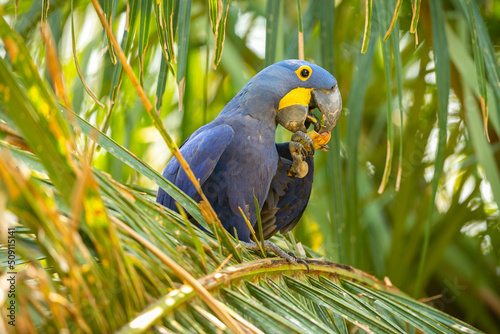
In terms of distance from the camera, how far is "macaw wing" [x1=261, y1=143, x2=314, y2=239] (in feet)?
5.22

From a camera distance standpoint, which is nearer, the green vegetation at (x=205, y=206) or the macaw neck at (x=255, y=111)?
the green vegetation at (x=205, y=206)

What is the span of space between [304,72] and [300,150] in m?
0.24

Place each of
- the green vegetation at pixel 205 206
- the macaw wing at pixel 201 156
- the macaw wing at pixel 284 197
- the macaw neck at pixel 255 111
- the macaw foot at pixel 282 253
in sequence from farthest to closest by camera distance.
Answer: the macaw wing at pixel 284 197, the macaw neck at pixel 255 111, the macaw wing at pixel 201 156, the macaw foot at pixel 282 253, the green vegetation at pixel 205 206

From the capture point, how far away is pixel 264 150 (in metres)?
1.46

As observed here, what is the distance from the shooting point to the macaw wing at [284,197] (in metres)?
1.59

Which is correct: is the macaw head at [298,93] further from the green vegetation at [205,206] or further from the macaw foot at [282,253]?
the macaw foot at [282,253]

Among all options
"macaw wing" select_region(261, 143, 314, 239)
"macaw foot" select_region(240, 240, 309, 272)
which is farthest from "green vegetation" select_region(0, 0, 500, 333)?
"macaw wing" select_region(261, 143, 314, 239)

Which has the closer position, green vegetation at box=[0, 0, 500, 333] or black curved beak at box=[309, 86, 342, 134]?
green vegetation at box=[0, 0, 500, 333]

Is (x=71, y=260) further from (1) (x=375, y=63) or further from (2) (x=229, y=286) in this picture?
(1) (x=375, y=63)

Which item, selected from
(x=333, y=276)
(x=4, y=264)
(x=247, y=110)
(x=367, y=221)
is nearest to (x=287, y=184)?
(x=247, y=110)

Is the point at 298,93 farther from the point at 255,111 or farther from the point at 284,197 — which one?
the point at 284,197

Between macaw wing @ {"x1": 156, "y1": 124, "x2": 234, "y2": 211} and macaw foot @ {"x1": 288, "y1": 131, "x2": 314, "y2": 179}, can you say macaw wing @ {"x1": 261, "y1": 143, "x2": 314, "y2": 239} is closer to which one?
macaw foot @ {"x1": 288, "y1": 131, "x2": 314, "y2": 179}

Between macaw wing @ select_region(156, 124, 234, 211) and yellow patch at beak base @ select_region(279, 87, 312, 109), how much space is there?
0.66ft

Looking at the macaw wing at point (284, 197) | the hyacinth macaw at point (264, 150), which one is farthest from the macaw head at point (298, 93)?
the macaw wing at point (284, 197)
